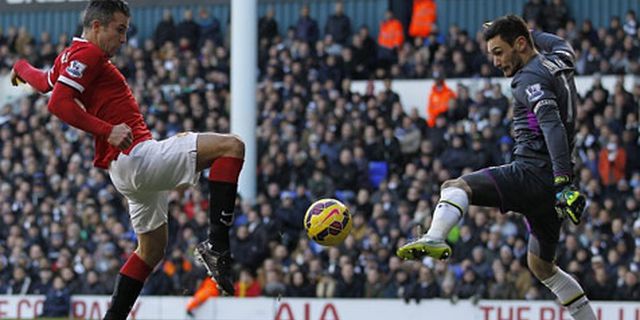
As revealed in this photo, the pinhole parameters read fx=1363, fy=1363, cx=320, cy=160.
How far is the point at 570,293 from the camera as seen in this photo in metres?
10.9

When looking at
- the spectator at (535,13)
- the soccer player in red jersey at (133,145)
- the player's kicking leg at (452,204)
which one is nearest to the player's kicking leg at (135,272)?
the soccer player in red jersey at (133,145)

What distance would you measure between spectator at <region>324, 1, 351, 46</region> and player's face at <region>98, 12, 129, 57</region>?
13968 mm

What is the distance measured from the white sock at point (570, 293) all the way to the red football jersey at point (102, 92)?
3.46 metres

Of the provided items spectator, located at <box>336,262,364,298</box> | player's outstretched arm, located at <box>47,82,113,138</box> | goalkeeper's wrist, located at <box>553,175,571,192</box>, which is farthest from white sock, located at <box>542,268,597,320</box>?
spectator, located at <box>336,262,364,298</box>

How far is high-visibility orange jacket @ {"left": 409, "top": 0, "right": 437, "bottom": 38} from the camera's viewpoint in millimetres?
23594

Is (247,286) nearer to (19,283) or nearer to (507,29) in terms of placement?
(19,283)

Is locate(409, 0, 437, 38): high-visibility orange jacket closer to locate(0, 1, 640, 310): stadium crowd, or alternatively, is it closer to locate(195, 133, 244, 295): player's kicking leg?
locate(0, 1, 640, 310): stadium crowd

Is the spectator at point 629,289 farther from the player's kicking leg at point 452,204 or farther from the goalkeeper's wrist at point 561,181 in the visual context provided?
the goalkeeper's wrist at point 561,181

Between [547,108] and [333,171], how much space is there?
10822mm

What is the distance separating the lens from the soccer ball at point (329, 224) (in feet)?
36.2

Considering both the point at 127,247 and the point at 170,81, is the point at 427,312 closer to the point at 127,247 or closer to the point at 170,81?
the point at 127,247

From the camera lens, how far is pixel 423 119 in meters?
20.8

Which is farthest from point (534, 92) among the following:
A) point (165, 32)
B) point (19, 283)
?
point (165, 32)

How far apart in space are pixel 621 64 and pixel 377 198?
180 inches
